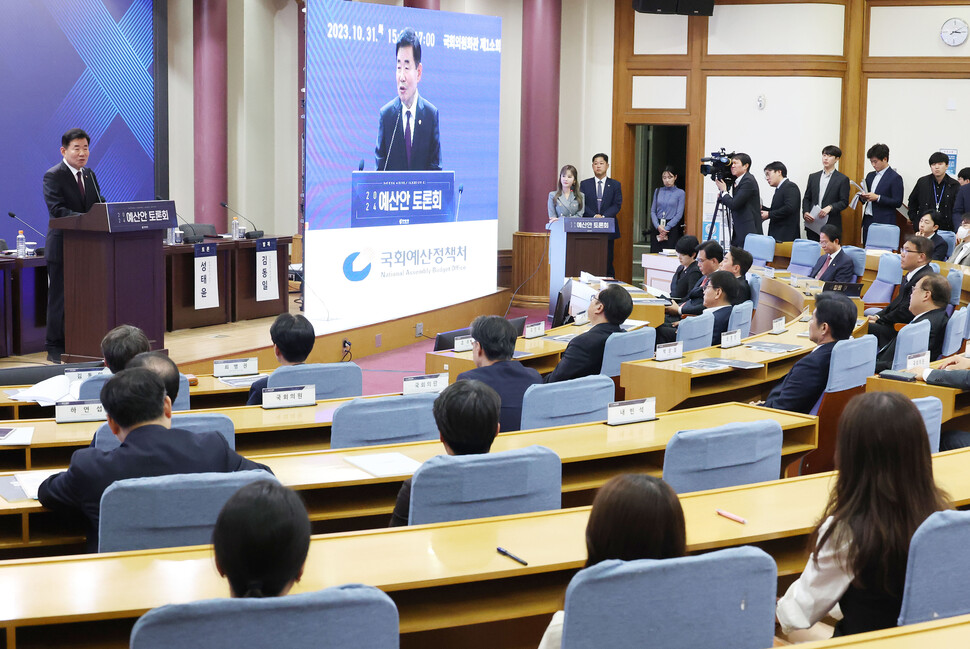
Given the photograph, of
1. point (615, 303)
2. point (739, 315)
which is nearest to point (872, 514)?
point (615, 303)

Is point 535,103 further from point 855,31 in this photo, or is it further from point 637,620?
point 637,620

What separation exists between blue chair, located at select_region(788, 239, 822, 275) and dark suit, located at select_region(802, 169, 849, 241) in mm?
1221

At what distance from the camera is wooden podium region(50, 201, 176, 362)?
6289 millimetres

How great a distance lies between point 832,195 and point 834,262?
2.67 m

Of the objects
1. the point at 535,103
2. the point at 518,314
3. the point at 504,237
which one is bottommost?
the point at 518,314

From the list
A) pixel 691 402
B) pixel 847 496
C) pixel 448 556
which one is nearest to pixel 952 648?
pixel 847 496

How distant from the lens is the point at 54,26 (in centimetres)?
967

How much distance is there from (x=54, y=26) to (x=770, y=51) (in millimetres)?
7597

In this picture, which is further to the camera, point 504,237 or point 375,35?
point 504,237

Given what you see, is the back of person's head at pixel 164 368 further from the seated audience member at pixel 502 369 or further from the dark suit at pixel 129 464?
the seated audience member at pixel 502 369

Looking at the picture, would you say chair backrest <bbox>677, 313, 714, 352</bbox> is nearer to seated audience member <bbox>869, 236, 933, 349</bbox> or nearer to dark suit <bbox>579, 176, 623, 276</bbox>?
seated audience member <bbox>869, 236, 933, 349</bbox>

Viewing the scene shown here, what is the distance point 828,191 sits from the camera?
1112 centimetres

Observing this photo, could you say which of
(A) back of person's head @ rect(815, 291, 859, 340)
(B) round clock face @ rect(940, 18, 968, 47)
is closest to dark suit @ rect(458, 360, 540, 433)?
(A) back of person's head @ rect(815, 291, 859, 340)

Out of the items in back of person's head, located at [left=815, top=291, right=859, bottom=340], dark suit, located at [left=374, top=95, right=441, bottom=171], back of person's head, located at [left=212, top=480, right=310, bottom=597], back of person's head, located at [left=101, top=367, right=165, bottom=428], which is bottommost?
back of person's head, located at [left=212, top=480, right=310, bottom=597]
